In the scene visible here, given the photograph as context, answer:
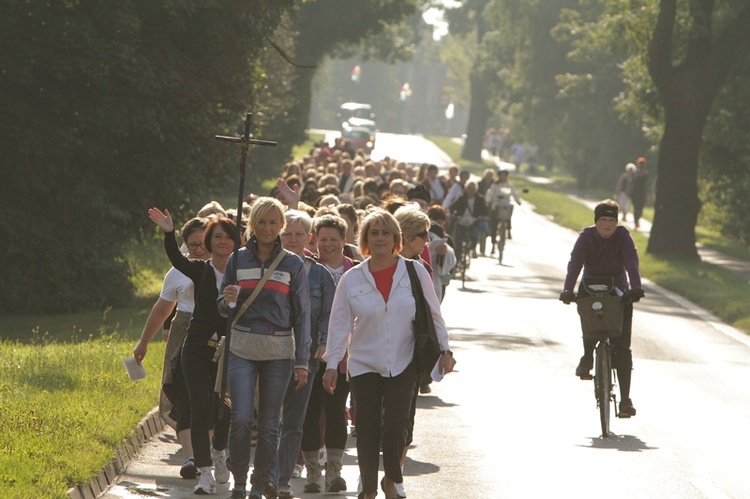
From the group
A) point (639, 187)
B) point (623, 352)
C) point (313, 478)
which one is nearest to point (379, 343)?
point (313, 478)

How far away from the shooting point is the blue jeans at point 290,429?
9008 millimetres

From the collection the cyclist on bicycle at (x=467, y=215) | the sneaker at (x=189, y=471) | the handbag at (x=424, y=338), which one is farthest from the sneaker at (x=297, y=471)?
the cyclist on bicycle at (x=467, y=215)

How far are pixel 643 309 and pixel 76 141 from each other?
9.22 meters

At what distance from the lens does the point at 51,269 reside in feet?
70.0

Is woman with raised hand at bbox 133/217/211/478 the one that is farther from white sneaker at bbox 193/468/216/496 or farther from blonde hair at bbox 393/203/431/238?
blonde hair at bbox 393/203/431/238

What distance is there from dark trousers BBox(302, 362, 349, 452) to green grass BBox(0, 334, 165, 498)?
1.27 m

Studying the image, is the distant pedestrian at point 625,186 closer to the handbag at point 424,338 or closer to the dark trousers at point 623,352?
the dark trousers at point 623,352

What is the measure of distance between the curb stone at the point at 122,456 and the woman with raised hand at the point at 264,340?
33.8 inches

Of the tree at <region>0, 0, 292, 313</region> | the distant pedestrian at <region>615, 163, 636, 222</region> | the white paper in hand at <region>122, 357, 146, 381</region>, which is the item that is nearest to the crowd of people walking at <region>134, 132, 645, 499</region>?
the white paper in hand at <region>122, 357, 146, 381</region>

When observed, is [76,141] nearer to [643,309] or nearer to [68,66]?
[68,66]

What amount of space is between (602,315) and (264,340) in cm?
430

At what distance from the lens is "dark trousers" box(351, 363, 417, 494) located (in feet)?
27.9

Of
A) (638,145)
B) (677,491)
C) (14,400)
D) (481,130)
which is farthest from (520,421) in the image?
(481,130)

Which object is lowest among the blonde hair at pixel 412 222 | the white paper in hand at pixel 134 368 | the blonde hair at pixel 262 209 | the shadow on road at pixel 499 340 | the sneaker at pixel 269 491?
the shadow on road at pixel 499 340
